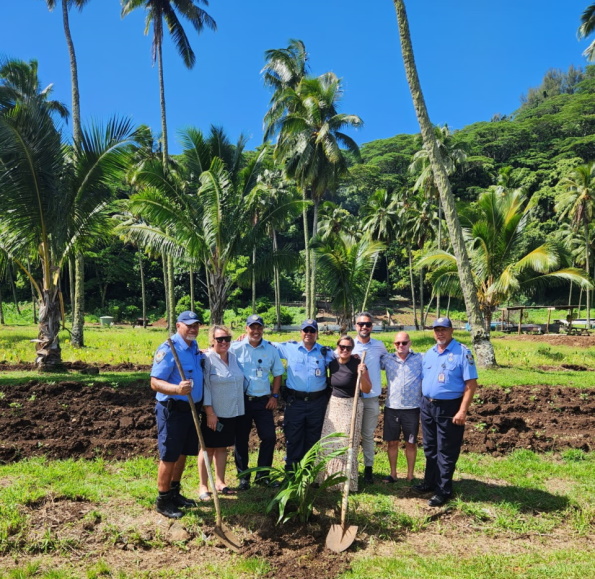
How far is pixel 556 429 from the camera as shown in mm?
7418

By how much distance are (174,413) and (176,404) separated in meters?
0.08

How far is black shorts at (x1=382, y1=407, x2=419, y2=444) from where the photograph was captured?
5.26m

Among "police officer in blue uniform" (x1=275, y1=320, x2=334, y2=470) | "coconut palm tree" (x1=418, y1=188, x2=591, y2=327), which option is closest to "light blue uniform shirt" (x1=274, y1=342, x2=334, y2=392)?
"police officer in blue uniform" (x1=275, y1=320, x2=334, y2=470)

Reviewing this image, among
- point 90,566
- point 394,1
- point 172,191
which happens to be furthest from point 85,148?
point 90,566

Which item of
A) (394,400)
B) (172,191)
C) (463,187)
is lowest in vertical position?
(394,400)

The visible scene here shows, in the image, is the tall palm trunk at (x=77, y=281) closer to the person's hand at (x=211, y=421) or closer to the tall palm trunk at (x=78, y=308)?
the tall palm trunk at (x=78, y=308)

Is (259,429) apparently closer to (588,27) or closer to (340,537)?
(340,537)

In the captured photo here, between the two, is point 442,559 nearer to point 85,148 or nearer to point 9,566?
point 9,566

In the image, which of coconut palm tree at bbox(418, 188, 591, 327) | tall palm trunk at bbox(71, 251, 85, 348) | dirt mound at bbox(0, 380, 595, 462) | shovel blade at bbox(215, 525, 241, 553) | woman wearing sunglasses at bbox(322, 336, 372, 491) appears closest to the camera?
shovel blade at bbox(215, 525, 241, 553)

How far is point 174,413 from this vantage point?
4438mm

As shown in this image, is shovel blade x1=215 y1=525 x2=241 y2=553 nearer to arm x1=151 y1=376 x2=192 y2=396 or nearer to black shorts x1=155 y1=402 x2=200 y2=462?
black shorts x1=155 y1=402 x2=200 y2=462

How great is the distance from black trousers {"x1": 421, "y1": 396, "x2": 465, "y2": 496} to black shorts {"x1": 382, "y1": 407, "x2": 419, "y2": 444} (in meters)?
0.19

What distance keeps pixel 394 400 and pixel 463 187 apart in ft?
185

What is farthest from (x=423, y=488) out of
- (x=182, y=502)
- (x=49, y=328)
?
(x=49, y=328)
